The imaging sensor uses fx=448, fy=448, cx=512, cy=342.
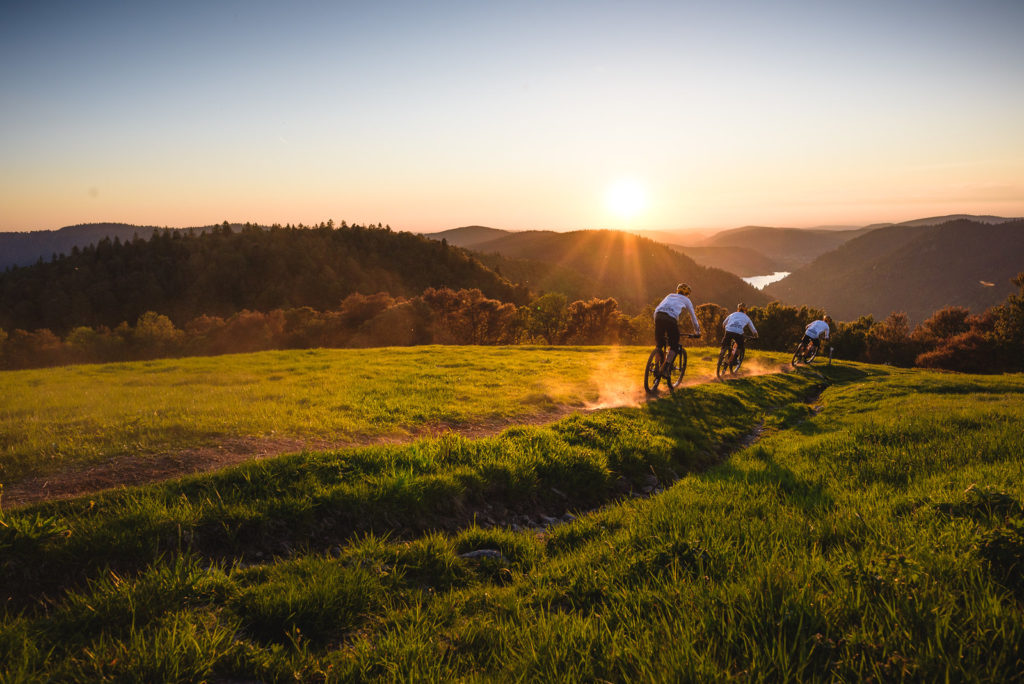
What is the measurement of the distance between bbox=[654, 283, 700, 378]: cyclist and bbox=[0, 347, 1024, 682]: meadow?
7463 mm

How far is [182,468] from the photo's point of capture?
7.72 metres

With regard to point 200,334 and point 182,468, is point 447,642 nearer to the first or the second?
point 182,468

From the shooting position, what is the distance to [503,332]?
306 ft

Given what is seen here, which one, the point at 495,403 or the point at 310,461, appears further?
the point at 495,403

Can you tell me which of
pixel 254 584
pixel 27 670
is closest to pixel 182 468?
pixel 254 584

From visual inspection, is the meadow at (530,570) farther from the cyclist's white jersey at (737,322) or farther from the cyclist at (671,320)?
the cyclist's white jersey at (737,322)

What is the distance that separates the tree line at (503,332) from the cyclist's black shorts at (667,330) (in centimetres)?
5863

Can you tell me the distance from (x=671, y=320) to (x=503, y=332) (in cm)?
7794

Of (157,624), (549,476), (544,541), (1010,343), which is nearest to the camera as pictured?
(157,624)

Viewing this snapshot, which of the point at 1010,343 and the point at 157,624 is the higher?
the point at 157,624

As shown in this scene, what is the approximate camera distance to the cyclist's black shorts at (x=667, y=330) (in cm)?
1555

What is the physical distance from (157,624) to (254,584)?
728mm

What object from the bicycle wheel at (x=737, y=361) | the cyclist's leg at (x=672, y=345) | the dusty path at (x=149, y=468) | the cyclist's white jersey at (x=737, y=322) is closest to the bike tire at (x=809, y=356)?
the bicycle wheel at (x=737, y=361)

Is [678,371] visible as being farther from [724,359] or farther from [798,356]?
[798,356]
